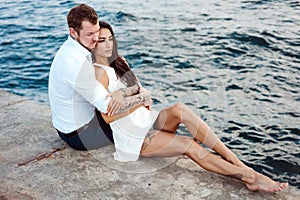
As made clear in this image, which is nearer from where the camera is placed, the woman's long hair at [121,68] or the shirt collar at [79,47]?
the shirt collar at [79,47]

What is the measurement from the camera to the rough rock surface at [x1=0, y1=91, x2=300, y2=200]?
11.4 ft

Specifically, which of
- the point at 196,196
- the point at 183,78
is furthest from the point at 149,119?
the point at 183,78

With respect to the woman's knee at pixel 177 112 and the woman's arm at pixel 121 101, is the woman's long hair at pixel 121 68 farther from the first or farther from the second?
the woman's knee at pixel 177 112

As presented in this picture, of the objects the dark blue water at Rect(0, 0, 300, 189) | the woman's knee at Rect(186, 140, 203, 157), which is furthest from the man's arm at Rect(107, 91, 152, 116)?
the dark blue water at Rect(0, 0, 300, 189)

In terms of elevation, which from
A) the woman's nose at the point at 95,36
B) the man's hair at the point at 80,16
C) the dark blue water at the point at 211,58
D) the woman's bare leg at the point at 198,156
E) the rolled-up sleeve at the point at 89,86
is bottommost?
the dark blue water at the point at 211,58

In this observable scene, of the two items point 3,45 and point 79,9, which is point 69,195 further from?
point 3,45

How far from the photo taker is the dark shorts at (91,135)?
12.9 feet

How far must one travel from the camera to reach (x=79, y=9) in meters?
3.53

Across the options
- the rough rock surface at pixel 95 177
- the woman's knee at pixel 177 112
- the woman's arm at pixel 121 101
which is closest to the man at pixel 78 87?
the woman's arm at pixel 121 101

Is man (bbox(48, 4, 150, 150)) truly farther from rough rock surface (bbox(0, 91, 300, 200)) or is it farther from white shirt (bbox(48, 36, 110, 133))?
rough rock surface (bbox(0, 91, 300, 200))

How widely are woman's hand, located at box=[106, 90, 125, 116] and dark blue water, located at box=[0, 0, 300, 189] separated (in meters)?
1.91

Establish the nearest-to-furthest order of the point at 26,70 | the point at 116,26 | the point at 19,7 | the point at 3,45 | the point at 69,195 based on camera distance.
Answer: the point at 69,195 → the point at 26,70 → the point at 3,45 → the point at 116,26 → the point at 19,7

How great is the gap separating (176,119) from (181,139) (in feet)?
0.61

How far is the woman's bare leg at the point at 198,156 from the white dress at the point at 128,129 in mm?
65
